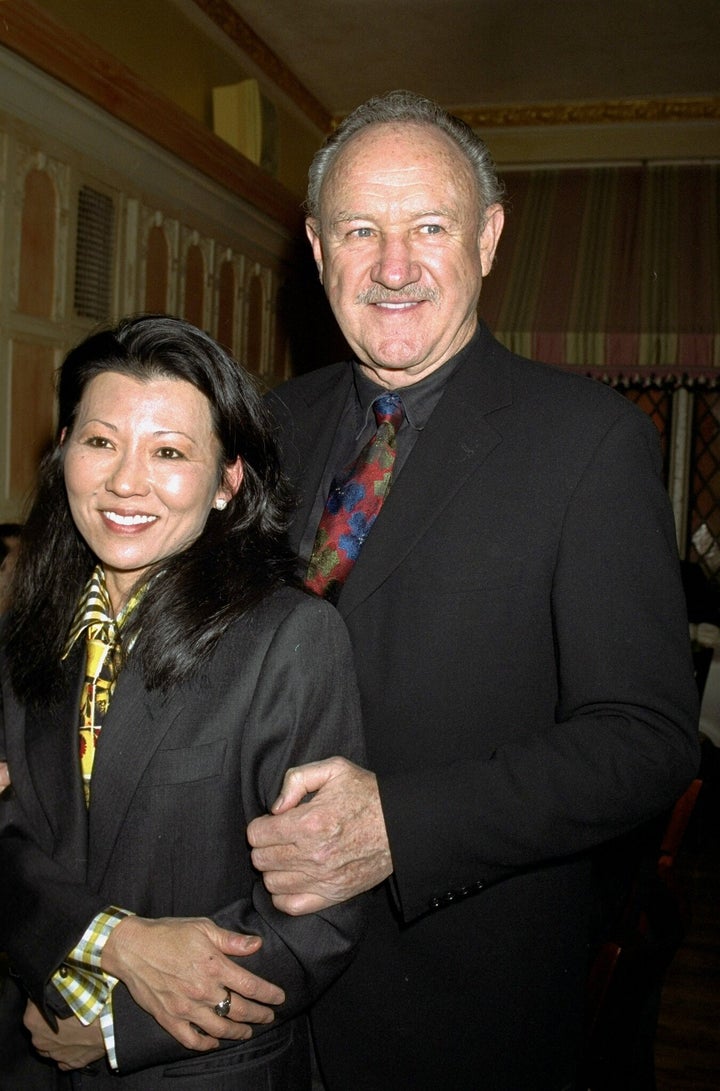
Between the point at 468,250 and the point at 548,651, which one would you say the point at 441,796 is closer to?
the point at 548,651

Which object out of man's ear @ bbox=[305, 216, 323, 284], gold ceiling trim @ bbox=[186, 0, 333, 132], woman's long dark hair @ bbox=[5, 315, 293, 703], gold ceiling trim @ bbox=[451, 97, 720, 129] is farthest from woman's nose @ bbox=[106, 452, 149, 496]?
gold ceiling trim @ bbox=[451, 97, 720, 129]

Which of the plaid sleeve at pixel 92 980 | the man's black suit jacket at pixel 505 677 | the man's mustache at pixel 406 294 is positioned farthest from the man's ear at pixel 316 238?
the plaid sleeve at pixel 92 980

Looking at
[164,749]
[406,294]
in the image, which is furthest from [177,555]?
[406,294]

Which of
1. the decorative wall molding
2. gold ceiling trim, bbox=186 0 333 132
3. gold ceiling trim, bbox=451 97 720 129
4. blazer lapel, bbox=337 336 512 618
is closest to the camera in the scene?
blazer lapel, bbox=337 336 512 618

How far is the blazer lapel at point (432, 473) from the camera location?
1286 millimetres

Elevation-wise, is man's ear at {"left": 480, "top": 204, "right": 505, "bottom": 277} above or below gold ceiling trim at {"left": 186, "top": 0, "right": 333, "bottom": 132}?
below

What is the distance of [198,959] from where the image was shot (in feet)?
3.48

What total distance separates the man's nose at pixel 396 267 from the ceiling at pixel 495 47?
3329mm

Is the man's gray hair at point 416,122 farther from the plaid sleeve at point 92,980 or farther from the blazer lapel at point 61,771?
the plaid sleeve at point 92,980

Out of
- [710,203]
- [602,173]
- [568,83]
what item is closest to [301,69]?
[568,83]

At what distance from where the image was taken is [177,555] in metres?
1.26

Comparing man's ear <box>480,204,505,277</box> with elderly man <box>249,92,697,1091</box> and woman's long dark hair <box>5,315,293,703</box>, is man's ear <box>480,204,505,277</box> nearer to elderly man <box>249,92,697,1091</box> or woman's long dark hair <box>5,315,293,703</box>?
elderly man <box>249,92,697,1091</box>

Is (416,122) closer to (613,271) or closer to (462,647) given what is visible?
(462,647)

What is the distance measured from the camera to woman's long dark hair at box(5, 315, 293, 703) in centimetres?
118
